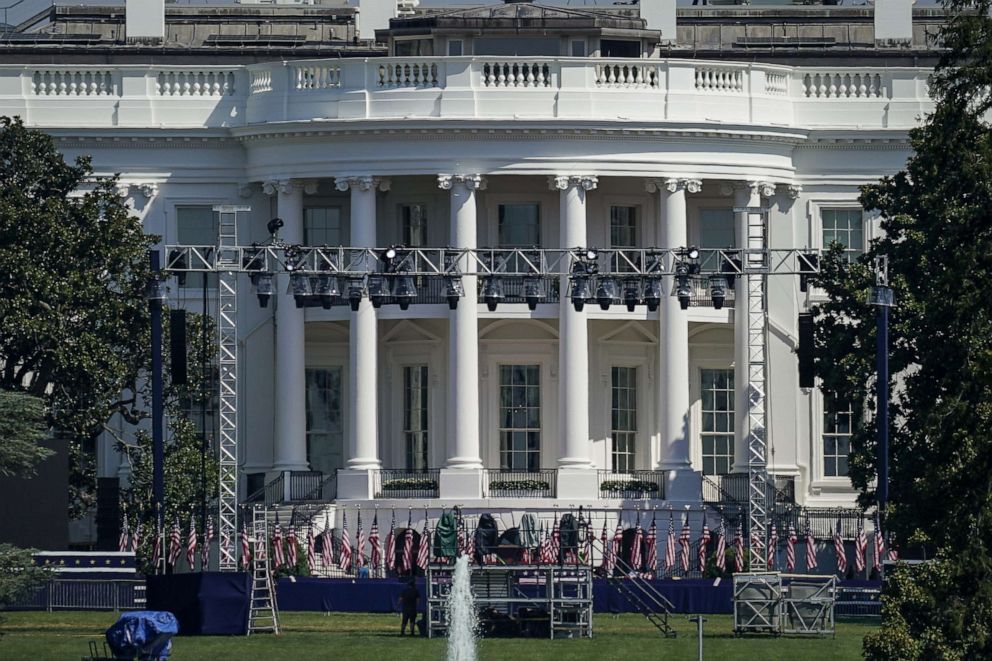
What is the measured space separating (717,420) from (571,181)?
8.64m

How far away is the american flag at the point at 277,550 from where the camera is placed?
91.2m

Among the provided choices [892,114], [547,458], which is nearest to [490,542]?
[547,458]

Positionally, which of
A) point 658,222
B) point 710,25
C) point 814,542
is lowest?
point 814,542

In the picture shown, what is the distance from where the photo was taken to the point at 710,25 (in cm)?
11100

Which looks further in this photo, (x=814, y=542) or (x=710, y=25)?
(x=710, y=25)

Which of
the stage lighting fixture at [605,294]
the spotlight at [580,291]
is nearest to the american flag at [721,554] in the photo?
the stage lighting fixture at [605,294]

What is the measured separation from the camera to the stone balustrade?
325ft

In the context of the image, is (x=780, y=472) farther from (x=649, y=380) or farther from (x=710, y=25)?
(x=710, y=25)

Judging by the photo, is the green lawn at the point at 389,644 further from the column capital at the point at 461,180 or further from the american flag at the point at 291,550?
the column capital at the point at 461,180

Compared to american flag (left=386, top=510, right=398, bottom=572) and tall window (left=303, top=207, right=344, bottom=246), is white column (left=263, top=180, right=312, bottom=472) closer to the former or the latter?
tall window (left=303, top=207, right=344, bottom=246)

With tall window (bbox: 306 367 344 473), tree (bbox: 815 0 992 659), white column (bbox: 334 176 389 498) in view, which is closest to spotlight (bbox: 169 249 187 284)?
white column (bbox: 334 176 389 498)

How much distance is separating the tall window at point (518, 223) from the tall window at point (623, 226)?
2164 millimetres

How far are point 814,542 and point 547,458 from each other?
9.19m

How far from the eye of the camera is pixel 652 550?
312ft
